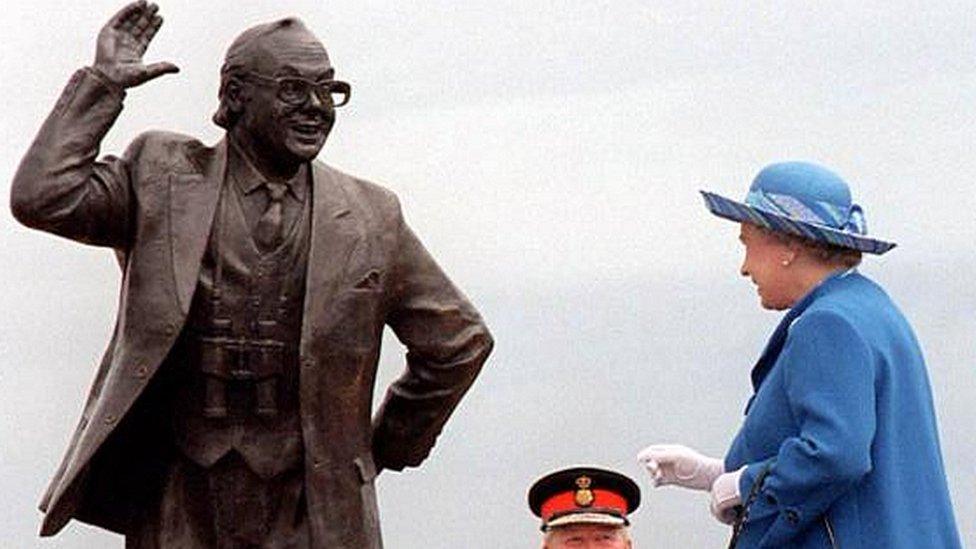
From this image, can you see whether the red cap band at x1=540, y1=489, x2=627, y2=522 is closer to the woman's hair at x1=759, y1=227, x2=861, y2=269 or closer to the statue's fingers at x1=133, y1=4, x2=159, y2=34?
the woman's hair at x1=759, y1=227, x2=861, y2=269

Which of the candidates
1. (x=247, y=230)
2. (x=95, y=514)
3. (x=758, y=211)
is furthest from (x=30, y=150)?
(x=758, y=211)

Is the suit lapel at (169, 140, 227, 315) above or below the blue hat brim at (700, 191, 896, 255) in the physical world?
below

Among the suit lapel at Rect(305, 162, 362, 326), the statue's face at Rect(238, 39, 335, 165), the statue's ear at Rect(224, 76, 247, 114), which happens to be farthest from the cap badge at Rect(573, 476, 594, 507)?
the statue's ear at Rect(224, 76, 247, 114)

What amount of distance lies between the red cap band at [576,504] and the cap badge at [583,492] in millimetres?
12

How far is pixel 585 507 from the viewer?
30.2 feet

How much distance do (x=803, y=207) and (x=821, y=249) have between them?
15 cm

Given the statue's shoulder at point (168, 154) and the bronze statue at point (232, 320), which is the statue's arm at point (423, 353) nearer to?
the bronze statue at point (232, 320)

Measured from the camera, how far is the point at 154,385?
8898 millimetres

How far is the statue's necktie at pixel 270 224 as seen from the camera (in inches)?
351

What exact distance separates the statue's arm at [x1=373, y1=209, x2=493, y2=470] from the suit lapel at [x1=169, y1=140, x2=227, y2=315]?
0.80 m

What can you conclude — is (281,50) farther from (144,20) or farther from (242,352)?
(242,352)

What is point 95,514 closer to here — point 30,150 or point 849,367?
point 30,150

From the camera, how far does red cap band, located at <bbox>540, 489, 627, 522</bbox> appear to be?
30.3ft

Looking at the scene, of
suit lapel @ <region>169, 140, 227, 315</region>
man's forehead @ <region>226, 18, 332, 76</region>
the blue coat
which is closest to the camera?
the blue coat
